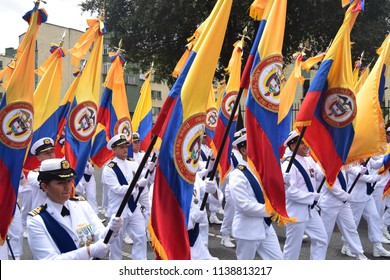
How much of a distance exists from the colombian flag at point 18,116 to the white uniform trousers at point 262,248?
9.06 feet

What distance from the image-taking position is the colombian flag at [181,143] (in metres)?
4.39

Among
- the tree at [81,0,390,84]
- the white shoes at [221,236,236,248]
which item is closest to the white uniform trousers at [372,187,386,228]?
the white shoes at [221,236,236,248]

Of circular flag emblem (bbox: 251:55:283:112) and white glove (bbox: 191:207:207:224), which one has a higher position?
circular flag emblem (bbox: 251:55:283:112)

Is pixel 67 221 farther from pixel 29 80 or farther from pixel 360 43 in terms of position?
pixel 360 43


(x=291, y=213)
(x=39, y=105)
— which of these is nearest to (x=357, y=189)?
(x=291, y=213)

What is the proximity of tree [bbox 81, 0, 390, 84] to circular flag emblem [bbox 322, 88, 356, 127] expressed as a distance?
12372 mm

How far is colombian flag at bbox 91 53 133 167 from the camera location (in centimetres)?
922

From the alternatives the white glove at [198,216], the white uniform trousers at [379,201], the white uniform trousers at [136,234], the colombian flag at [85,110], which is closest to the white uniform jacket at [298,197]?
the white glove at [198,216]

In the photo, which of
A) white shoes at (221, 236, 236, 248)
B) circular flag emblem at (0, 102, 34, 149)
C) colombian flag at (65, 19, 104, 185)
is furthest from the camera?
white shoes at (221, 236, 236, 248)

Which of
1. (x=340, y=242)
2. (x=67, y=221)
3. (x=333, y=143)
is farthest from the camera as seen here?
(x=340, y=242)

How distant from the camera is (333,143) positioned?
20.2ft

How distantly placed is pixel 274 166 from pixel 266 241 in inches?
40.4

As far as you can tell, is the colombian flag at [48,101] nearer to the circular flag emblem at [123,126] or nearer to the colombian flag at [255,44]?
the circular flag emblem at [123,126]

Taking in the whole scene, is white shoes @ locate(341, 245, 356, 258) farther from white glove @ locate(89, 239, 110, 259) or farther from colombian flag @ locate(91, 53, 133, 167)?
white glove @ locate(89, 239, 110, 259)
